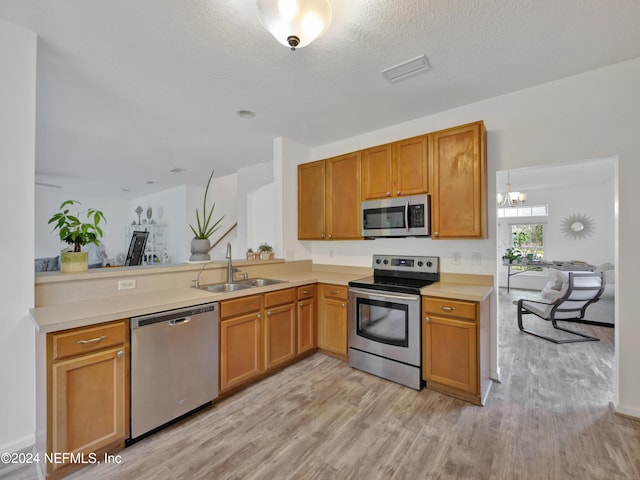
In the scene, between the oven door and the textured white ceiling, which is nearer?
the textured white ceiling

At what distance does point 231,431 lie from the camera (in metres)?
1.92

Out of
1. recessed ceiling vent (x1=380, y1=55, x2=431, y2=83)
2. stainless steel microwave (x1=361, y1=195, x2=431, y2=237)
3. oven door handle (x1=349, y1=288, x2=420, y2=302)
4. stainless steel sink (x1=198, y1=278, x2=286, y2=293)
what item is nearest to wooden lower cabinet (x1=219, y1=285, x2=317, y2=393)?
stainless steel sink (x1=198, y1=278, x2=286, y2=293)

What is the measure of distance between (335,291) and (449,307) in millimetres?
1149

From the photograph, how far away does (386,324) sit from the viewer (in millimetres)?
2621

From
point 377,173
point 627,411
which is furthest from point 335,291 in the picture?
point 627,411

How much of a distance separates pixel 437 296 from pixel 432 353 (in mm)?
488

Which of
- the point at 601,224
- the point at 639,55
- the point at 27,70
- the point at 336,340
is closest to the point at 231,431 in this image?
the point at 336,340

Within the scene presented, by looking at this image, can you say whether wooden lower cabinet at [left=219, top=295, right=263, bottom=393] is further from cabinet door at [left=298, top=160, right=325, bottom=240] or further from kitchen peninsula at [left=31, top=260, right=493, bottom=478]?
cabinet door at [left=298, top=160, right=325, bottom=240]

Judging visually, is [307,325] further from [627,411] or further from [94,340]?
[627,411]

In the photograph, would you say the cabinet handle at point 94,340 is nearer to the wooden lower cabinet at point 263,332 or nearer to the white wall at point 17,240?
the white wall at point 17,240

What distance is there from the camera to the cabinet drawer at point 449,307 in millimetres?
2180

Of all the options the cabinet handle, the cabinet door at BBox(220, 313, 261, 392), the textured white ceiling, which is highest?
the textured white ceiling

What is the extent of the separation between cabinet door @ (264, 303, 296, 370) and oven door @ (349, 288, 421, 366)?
0.60 meters

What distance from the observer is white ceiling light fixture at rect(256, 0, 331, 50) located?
135 centimetres
